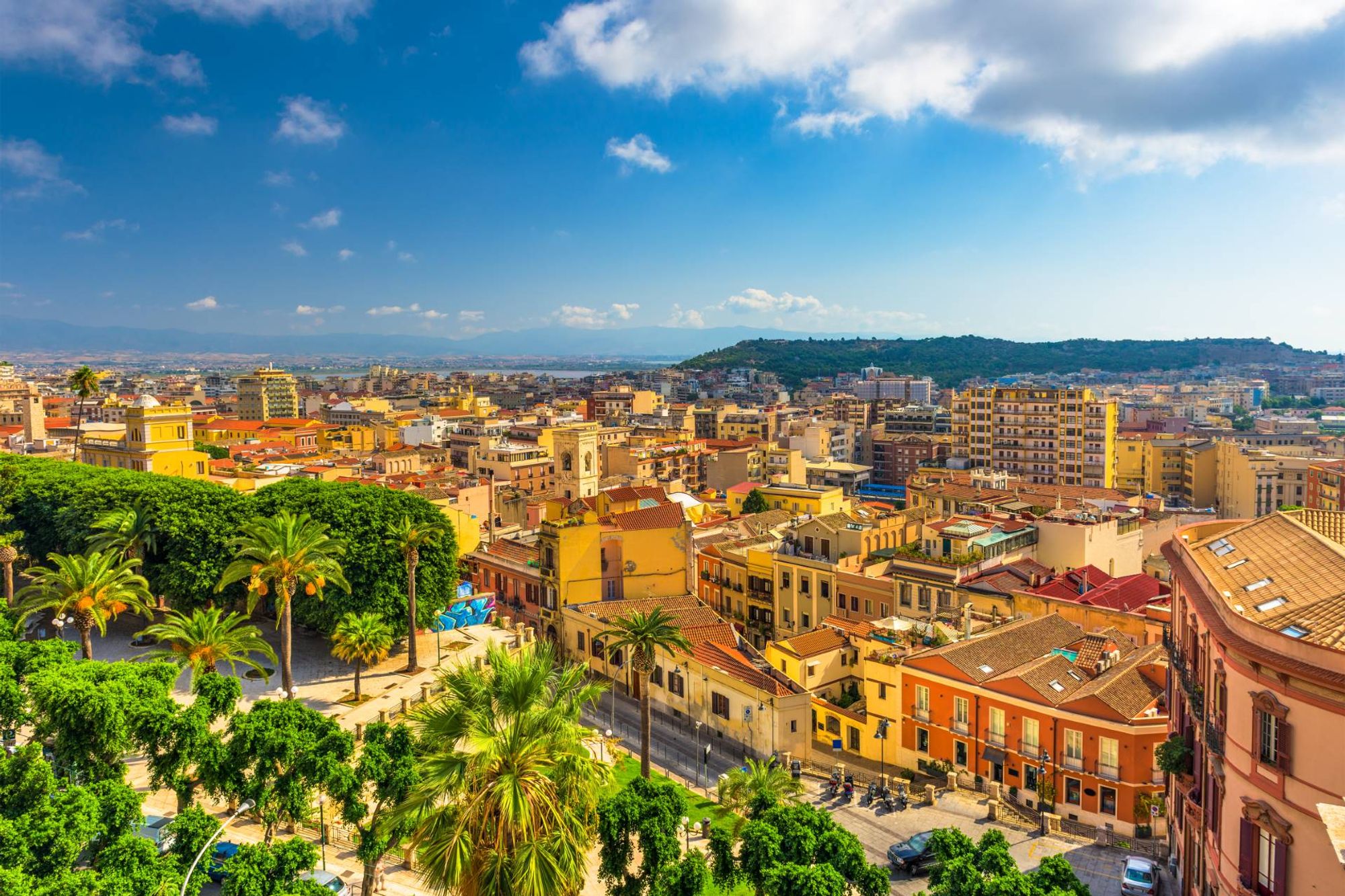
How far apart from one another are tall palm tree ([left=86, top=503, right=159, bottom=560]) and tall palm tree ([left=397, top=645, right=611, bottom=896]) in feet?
103

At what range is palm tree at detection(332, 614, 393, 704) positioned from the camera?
3925 cm

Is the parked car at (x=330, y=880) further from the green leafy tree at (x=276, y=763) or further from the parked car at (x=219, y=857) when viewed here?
the parked car at (x=219, y=857)

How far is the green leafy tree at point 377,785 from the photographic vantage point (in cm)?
2356

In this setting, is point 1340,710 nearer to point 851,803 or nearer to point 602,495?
point 851,803

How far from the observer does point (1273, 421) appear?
6919 inches

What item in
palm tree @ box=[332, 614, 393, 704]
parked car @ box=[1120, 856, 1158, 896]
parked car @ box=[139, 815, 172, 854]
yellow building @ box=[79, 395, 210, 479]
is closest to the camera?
parked car @ box=[139, 815, 172, 854]

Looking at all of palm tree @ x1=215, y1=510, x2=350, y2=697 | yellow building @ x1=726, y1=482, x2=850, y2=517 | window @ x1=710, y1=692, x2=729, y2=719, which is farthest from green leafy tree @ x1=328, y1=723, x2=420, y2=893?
yellow building @ x1=726, y1=482, x2=850, y2=517

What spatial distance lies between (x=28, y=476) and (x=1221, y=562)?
207ft

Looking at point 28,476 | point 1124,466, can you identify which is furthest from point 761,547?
point 1124,466

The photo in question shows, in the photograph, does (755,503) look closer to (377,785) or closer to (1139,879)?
(1139,879)

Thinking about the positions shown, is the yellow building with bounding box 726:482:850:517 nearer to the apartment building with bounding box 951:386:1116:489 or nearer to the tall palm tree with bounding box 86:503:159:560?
the apartment building with bounding box 951:386:1116:489

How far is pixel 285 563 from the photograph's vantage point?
36125 millimetres

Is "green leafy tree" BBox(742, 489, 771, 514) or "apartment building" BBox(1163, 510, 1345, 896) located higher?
"apartment building" BBox(1163, 510, 1345, 896)

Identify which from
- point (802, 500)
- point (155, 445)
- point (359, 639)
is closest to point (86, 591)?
point (359, 639)
